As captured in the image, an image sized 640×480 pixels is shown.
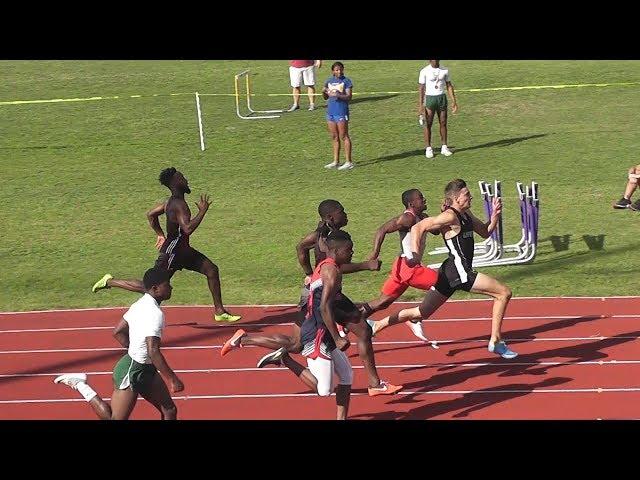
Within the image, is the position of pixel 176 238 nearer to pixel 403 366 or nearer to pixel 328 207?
pixel 328 207

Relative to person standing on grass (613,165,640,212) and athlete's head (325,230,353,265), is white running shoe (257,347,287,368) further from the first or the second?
person standing on grass (613,165,640,212)

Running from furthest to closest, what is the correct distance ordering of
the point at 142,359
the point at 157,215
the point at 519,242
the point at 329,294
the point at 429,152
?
the point at 429,152 → the point at 519,242 → the point at 157,215 → the point at 329,294 → the point at 142,359

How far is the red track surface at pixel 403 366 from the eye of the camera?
1174 cm

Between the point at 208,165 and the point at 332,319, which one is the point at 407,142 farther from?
the point at 332,319

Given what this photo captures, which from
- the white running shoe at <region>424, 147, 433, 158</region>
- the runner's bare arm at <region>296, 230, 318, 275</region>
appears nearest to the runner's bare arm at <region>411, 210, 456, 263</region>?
the runner's bare arm at <region>296, 230, 318, 275</region>

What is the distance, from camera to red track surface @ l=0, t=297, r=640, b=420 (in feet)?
38.5

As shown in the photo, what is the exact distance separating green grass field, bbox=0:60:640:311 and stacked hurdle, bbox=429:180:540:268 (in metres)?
0.23

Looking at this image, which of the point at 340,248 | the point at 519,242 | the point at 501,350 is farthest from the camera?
the point at 519,242

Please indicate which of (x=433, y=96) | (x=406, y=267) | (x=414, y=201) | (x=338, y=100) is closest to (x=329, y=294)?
(x=406, y=267)

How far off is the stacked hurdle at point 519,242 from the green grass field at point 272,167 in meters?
0.23

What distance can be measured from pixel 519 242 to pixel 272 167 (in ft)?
20.9

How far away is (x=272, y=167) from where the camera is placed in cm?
2212

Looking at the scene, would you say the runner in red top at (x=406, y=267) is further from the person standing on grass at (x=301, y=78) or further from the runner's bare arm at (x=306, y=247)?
the person standing on grass at (x=301, y=78)

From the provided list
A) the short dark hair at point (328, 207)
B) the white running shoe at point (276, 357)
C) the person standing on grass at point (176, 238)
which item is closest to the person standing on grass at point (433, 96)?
the person standing on grass at point (176, 238)
